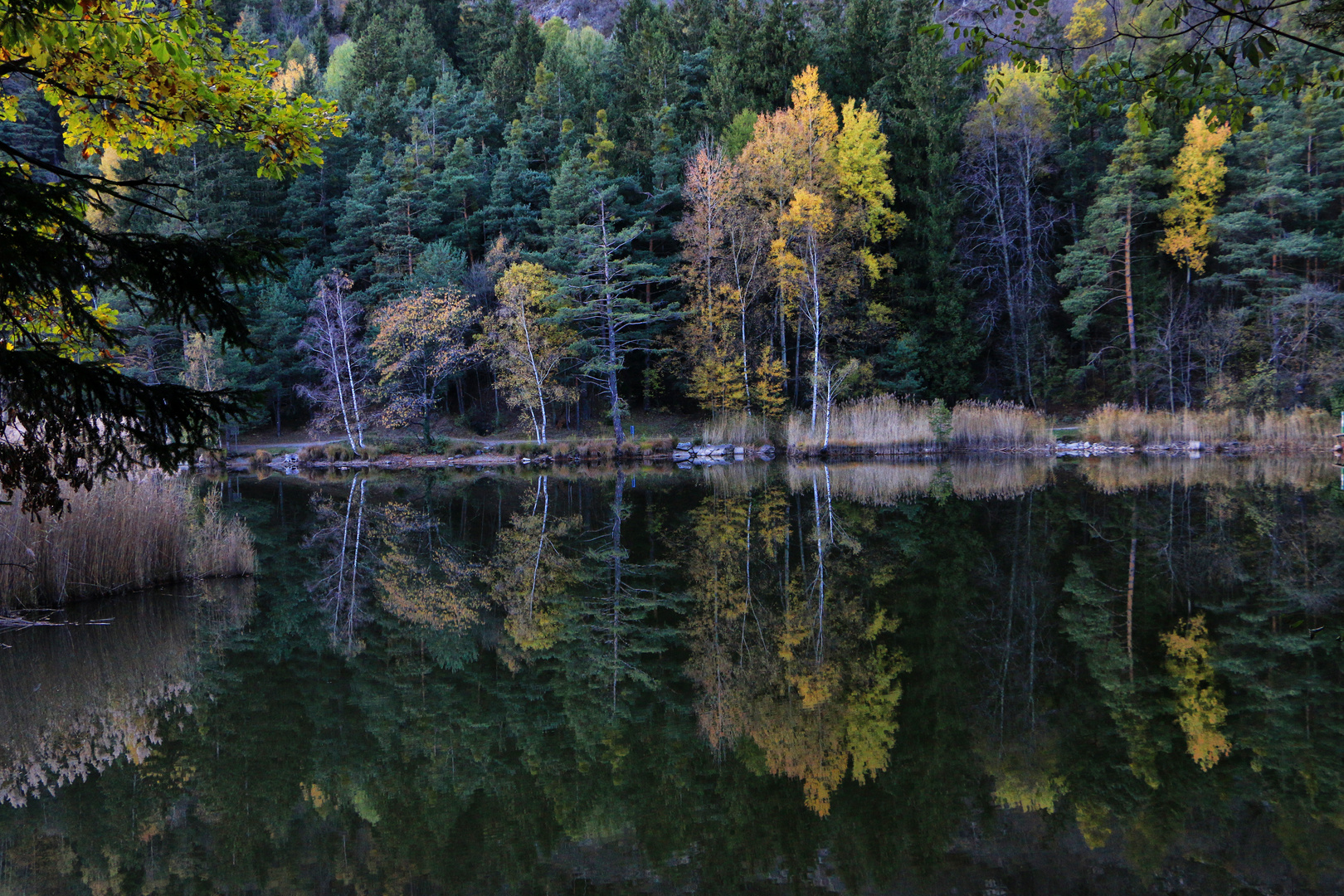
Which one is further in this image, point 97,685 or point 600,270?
point 600,270

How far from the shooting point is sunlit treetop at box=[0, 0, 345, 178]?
3836 mm

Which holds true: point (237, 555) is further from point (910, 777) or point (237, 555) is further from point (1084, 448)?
point (1084, 448)

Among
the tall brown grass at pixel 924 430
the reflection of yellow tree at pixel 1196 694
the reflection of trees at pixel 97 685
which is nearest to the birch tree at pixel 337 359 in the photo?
the tall brown grass at pixel 924 430

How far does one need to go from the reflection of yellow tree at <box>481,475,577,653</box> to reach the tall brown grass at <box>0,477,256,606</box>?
121 inches

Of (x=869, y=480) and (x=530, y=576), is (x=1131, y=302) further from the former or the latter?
(x=530, y=576)

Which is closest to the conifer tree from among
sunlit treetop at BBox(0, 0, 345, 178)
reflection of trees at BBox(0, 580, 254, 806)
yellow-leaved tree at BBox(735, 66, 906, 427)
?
yellow-leaved tree at BBox(735, 66, 906, 427)

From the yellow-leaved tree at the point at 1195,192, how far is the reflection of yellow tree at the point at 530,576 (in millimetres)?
26935

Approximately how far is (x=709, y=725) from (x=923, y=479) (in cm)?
1424

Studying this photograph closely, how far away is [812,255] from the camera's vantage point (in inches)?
1075

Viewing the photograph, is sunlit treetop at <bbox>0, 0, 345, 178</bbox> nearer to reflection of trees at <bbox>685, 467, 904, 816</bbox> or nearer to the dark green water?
the dark green water

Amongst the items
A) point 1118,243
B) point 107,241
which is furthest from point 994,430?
point 107,241

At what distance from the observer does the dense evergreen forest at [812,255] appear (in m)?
28.9

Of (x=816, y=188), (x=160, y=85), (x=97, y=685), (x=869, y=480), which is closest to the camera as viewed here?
(x=160, y=85)

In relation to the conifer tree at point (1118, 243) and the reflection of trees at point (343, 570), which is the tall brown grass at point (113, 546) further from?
the conifer tree at point (1118, 243)
